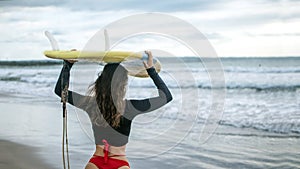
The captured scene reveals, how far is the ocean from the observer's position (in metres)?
4.72

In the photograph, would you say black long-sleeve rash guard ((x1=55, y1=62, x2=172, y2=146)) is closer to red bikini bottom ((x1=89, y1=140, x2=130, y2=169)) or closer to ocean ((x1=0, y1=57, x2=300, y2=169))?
red bikini bottom ((x1=89, y1=140, x2=130, y2=169))

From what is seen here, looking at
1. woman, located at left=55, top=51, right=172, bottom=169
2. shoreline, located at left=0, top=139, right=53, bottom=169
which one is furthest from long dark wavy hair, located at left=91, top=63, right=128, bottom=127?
shoreline, located at left=0, top=139, right=53, bottom=169

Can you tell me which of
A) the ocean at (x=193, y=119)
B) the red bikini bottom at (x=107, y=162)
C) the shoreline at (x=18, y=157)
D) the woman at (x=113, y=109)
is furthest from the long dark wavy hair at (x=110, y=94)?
the shoreline at (x=18, y=157)

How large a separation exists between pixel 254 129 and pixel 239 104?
1.62m

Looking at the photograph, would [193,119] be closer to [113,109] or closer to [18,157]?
[18,157]


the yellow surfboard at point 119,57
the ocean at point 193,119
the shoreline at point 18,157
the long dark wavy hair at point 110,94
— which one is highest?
the yellow surfboard at point 119,57

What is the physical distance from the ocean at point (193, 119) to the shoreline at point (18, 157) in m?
0.09

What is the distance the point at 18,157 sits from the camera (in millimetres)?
4984

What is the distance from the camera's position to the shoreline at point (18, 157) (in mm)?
4672

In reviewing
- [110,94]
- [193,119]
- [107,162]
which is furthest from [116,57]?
[193,119]

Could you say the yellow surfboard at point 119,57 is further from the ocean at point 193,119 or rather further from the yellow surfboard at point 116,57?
the ocean at point 193,119

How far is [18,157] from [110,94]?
257cm

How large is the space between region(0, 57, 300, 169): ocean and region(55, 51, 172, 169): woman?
0.32 meters

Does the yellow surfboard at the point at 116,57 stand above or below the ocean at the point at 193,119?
above
